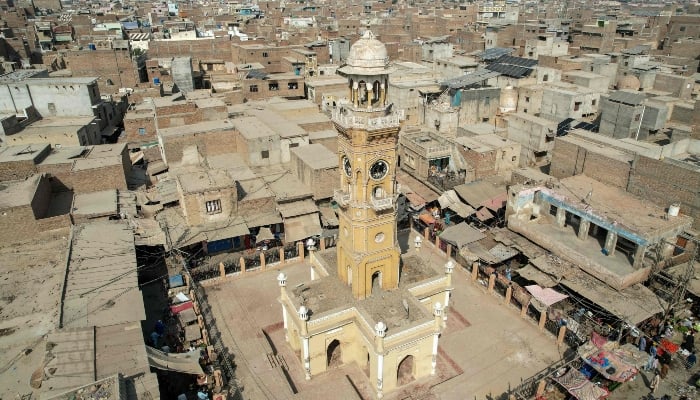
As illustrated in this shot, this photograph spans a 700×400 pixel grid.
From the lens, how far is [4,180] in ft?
108

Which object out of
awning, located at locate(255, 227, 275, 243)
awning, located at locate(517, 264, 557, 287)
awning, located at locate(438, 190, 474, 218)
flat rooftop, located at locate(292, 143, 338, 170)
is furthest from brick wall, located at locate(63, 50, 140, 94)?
awning, located at locate(517, 264, 557, 287)

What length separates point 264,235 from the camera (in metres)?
32.8

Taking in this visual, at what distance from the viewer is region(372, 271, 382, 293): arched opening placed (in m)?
23.5

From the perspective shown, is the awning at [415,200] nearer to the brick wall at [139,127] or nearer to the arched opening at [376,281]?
the arched opening at [376,281]

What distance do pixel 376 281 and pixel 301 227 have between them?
11005 millimetres

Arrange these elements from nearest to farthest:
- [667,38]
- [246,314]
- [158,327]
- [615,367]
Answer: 1. [615,367]
2. [158,327]
3. [246,314]
4. [667,38]

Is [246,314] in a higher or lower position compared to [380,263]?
lower

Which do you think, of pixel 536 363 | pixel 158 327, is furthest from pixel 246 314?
pixel 536 363

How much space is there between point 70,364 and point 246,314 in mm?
10399

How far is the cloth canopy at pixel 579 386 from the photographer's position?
20750 millimetres

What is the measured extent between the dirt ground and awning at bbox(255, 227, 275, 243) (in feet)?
37.9

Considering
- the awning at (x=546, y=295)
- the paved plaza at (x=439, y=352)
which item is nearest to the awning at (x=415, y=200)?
the paved plaza at (x=439, y=352)

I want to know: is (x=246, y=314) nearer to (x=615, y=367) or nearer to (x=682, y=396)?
(x=615, y=367)

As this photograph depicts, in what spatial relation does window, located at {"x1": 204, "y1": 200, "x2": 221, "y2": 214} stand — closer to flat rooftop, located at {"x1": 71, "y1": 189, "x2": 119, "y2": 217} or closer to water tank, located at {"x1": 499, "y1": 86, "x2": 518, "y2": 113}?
flat rooftop, located at {"x1": 71, "y1": 189, "x2": 119, "y2": 217}
